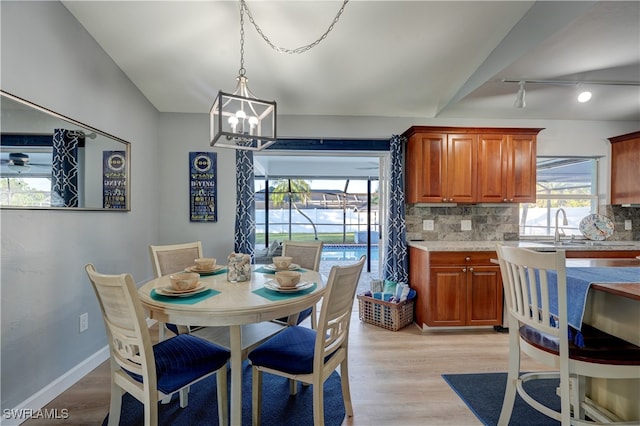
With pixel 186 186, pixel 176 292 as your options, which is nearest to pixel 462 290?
pixel 176 292

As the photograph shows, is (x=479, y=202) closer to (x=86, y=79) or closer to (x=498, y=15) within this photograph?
(x=498, y=15)

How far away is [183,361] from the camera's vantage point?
1514mm

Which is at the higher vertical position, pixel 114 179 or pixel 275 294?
pixel 114 179

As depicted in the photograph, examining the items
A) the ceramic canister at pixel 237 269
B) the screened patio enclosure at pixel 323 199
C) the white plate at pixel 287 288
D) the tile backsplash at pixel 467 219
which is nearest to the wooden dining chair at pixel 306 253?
the ceramic canister at pixel 237 269

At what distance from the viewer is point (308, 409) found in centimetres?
188

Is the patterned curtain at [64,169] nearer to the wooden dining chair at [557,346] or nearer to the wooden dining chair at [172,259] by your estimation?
the wooden dining chair at [172,259]

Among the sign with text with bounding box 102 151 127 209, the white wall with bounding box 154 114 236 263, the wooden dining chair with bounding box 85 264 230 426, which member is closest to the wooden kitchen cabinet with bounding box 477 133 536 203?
the white wall with bounding box 154 114 236 263

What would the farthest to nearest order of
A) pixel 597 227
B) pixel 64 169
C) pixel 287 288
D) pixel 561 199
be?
pixel 561 199 → pixel 597 227 → pixel 64 169 → pixel 287 288

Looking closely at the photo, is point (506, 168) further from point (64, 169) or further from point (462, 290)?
point (64, 169)

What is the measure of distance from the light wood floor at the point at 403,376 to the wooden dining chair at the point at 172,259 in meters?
0.62

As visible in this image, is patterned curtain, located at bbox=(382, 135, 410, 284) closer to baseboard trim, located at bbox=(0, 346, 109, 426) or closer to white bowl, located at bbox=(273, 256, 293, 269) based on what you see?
white bowl, located at bbox=(273, 256, 293, 269)

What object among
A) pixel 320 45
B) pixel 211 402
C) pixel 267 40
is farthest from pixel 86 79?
pixel 211 402

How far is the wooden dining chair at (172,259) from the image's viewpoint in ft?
7.26

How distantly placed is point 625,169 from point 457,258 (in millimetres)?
2450
